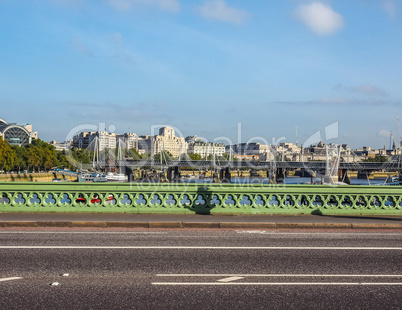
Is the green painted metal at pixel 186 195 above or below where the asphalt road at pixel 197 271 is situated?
above

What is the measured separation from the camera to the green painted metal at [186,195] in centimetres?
1677

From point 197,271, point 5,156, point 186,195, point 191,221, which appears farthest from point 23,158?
point 197,271

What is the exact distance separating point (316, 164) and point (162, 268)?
13663cm

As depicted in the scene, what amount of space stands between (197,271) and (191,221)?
21.3 feet

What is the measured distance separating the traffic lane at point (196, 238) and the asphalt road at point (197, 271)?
28mm

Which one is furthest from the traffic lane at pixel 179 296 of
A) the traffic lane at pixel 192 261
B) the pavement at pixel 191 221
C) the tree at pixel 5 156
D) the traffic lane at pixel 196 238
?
the tree at pixel 5 156

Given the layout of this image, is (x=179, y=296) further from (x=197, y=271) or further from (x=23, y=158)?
(x=23, y=158)

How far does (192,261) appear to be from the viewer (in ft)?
32.5

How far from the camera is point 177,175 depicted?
525ft

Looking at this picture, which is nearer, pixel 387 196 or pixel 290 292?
pixel 290 292

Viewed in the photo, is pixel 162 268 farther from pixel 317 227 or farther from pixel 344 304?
pixel 317 227

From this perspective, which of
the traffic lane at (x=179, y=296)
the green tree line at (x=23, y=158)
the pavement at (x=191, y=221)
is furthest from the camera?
the green tree line at (x=23, y=158)

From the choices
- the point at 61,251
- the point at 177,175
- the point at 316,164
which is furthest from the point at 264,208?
the point at 177,175

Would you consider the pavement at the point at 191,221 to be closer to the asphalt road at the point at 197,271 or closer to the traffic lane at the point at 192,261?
the asphalt road at the point at 197,271
